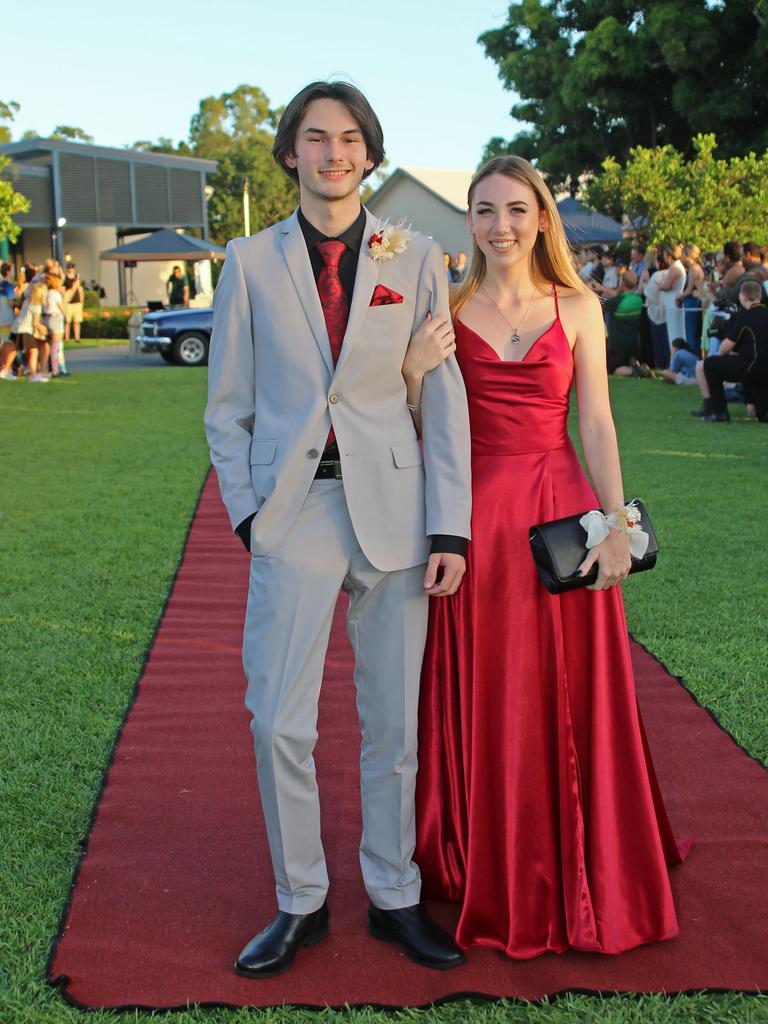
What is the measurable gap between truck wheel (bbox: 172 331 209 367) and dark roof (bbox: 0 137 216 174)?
2190cm

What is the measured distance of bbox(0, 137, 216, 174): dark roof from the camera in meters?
43.1

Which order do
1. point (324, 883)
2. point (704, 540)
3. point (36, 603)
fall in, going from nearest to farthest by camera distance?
point (324, 883) < point (36, 603) < point (704, 540)

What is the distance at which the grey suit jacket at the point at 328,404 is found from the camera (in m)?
2.85

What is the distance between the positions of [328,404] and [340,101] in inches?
29.8

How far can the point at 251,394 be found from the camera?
2959mm

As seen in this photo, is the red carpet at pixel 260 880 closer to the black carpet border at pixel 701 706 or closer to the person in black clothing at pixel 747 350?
the black carpet border at pixel 701 706

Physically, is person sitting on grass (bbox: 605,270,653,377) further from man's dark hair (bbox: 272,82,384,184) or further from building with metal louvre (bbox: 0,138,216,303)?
building with metal louvre (bbox: 0,138,216,303)

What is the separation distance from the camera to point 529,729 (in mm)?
3107

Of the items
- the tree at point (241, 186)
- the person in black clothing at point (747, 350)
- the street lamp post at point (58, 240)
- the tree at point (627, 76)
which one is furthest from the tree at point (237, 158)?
the person in black clothing at point (747, 350)

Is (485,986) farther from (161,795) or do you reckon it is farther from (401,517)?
(161,795)

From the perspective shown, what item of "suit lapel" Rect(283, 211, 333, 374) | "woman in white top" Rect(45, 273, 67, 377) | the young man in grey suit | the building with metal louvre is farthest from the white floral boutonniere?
the building with metal louvre

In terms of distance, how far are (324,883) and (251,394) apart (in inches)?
51.3

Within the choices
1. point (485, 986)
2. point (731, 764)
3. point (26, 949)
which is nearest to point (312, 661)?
point (485, 986)

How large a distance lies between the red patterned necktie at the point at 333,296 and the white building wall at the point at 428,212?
5122 cm
